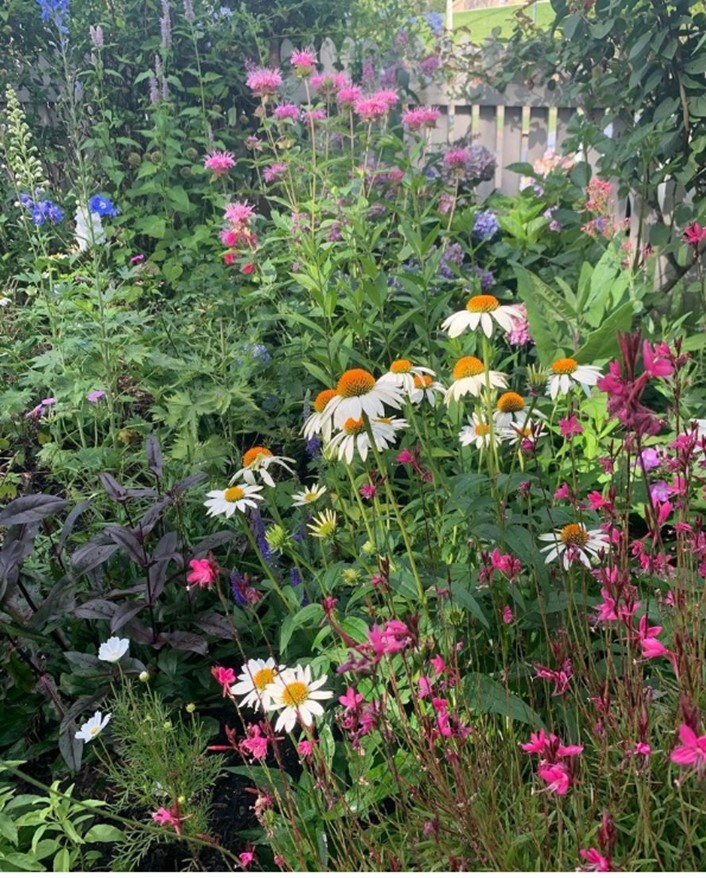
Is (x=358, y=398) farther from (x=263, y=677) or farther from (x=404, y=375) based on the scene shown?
(x=263, y=677)

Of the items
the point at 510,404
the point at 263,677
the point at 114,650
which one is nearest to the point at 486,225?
the point at 510,404

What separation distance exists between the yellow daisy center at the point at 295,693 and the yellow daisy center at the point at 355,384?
518 mm

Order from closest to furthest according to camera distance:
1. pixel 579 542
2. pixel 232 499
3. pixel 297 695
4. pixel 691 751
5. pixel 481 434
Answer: pixel 691 751 → pixel 297 695 → pixel 579 542 → pixel 232 499 → pixel 481 434

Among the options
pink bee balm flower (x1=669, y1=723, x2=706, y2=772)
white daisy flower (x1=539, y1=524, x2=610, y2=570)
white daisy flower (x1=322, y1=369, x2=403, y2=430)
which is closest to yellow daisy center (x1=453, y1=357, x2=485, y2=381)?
white daisy flower (x1=322, y1=369, x2=403, y2=430)

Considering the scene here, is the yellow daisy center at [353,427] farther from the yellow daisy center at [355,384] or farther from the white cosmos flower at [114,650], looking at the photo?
the white cosmos flower at [114,650]

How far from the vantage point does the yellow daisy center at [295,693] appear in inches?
48.6

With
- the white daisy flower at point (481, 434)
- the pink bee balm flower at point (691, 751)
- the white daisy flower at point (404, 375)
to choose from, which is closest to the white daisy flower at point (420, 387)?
the white daisy flower at point (404, 375)

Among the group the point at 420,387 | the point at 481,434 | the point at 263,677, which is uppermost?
the point at 420,387

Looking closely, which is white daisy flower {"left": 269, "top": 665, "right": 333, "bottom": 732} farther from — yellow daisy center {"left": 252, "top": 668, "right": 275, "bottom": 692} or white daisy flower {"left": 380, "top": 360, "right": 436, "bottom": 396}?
white daisy flower {"left": 380, "top": 360, "right": 436, "bottom": 396}

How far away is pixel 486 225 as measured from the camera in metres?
3.78

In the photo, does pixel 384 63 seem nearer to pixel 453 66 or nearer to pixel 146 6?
pixel 453 66

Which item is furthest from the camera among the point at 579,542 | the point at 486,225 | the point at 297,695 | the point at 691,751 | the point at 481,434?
the point at 486,225

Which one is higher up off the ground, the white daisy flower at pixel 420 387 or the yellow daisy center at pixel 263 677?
the white daisy flower at pixel 420 387

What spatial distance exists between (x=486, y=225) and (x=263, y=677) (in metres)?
2.93
